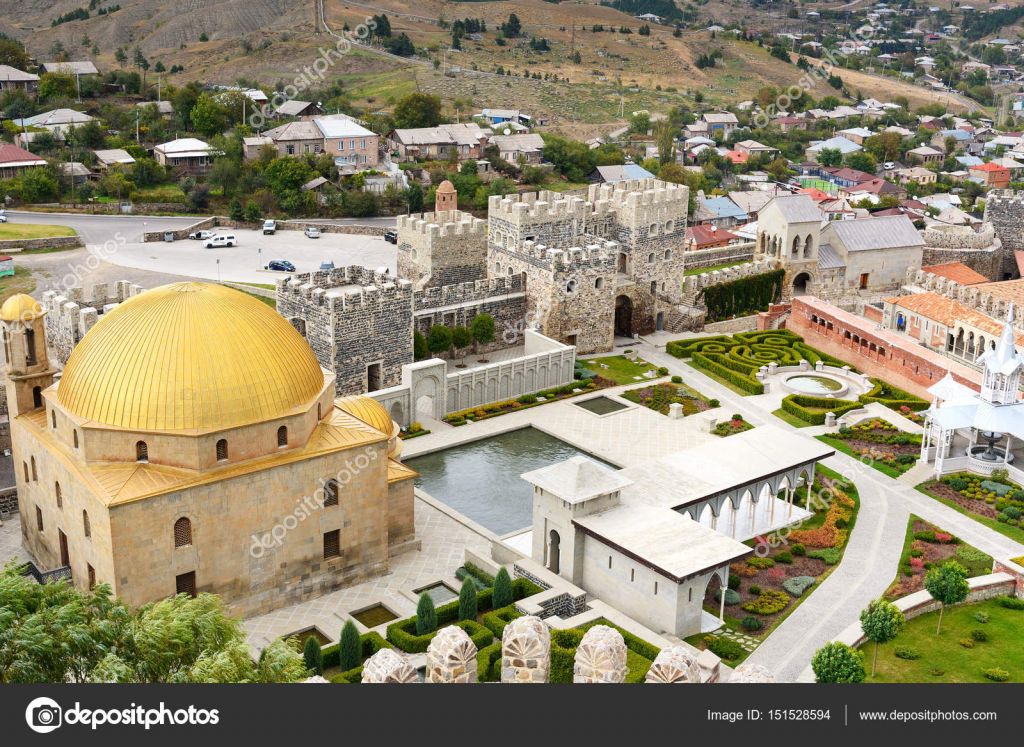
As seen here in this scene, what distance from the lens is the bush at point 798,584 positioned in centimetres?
3878

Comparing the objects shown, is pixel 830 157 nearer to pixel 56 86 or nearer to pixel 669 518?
pixel 56 86

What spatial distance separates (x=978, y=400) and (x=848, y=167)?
256 feet

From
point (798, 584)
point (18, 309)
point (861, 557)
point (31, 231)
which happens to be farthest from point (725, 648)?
point (31, 231)

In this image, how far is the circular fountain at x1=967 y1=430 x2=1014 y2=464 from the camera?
157 ft

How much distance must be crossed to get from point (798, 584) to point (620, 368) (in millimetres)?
22452

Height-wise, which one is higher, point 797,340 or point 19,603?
point 19,603

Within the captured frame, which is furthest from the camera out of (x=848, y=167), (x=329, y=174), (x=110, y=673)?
(x=848, y=167)

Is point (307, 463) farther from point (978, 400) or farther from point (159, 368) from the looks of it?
point (978, 400)

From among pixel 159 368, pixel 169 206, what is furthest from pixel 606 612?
pixel 169 206

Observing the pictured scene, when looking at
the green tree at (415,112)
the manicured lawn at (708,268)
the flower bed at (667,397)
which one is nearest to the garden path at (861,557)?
the flower bed at (667,397)

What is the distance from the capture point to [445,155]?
10756cm

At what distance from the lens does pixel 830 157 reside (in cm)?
12288

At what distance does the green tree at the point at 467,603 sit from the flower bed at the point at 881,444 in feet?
68.9
